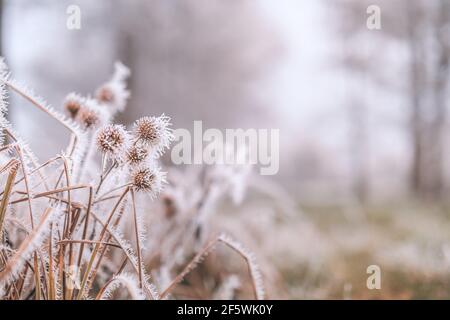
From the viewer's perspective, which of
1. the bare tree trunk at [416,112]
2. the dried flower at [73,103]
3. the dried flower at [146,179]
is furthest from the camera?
the bare tree trunk at [416,112]

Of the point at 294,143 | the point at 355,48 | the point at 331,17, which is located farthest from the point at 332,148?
the point at 331,17

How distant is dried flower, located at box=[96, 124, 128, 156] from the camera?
19.7 inches

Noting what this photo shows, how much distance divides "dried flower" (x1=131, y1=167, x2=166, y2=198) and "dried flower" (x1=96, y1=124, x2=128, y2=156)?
0.10 feet

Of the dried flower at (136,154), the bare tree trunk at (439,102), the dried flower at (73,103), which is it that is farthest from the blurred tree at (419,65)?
the dried flower at (136,154)

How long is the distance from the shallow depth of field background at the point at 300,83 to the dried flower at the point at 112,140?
4.02 feet

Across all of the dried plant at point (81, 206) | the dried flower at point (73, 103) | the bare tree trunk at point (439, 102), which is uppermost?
the bare tree trunk at point (439, 102)

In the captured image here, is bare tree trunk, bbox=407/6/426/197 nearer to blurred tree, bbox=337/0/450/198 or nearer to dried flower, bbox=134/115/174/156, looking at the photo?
blurred tree, bbox=337/0/450/198

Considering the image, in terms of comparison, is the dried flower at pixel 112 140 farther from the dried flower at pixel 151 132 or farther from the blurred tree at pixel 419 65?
the blurred tree at pixel 419 65

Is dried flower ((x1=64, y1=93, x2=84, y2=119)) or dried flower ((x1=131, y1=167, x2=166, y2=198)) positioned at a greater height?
dried flower ((x1=64, y1=93, x2=84, y2=119))

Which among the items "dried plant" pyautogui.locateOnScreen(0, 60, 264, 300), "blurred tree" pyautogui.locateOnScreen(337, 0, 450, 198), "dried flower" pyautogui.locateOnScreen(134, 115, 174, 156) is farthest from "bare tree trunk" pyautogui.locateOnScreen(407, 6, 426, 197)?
"dried flower" pyautogui.locateOnScreen(134, 115, 174, 156)

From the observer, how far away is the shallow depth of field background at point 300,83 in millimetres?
2213

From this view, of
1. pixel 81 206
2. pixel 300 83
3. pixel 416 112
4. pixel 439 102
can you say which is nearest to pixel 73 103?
pixel 81 206
